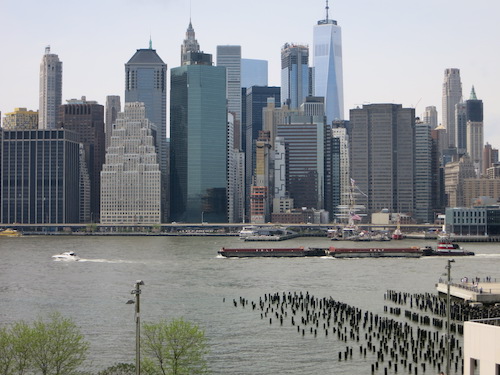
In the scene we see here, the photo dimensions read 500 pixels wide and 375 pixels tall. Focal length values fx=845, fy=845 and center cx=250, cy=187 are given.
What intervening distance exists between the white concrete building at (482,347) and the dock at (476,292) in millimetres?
54816

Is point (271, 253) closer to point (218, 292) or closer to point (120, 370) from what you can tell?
point (218, 292)

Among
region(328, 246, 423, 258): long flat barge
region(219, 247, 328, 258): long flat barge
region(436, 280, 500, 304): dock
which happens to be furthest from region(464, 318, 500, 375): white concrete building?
region(219, 247, 328, 258): long flat barge

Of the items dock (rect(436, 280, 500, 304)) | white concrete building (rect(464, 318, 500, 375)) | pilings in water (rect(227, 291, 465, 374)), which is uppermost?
white concrete building (rect(464, 318, 500, 375))

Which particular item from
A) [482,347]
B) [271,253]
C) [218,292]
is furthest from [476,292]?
[271,253]

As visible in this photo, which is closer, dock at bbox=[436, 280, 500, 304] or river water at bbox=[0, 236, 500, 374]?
river water at bbox=[0, 236, 500, 374]

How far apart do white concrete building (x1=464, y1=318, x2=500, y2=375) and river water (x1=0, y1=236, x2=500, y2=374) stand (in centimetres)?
2708

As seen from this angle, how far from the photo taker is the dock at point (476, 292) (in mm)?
90750

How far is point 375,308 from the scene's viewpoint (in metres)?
92.5

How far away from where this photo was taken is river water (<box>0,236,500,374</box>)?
226 ft

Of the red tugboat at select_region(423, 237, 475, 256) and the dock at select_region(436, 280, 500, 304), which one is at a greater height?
the dock at select_region(436, 280, 500, 304)

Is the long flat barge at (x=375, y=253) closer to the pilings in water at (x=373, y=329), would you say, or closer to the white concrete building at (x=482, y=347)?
the pilings in water at (x=373, y=329)

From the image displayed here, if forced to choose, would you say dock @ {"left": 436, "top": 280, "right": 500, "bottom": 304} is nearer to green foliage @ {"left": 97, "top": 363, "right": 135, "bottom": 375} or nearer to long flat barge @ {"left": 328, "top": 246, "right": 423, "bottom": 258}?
green foliage @ {"left": 97, "top": 363, "right": 135, "bottom": 375}

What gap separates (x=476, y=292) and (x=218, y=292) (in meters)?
33.2

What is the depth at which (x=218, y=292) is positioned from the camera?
108 metres
